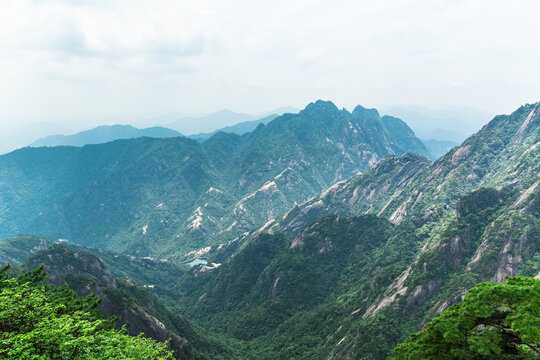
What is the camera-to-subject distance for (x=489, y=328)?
2836 cm

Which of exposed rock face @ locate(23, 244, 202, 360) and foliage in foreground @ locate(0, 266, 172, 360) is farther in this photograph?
exposed rock face @ locate(23, 244, 202, 360)

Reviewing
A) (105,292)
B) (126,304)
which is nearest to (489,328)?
(126,304)

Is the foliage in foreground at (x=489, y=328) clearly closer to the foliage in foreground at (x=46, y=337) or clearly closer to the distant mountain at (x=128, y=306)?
the foliage in foreground at (x=46, y=337)

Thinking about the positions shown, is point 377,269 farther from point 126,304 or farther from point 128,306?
point 126,304

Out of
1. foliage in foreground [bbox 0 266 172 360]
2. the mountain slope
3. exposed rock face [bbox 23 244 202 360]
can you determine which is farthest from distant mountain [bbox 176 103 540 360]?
foliage in foreground [bbox 0 266 172 360]

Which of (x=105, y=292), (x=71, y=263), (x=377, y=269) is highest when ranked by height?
(x=71, y=263)

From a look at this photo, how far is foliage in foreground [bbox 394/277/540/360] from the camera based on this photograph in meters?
24.9

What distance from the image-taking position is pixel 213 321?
16588 centimetres

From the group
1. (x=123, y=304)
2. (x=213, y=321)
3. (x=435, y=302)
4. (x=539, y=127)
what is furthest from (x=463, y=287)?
(x=539, y=127)

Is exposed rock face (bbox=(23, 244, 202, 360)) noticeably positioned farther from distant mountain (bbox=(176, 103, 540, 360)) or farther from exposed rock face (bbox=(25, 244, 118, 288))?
distant mountain (bbox=(176, 103, 540, 360))

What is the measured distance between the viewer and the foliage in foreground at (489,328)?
24891 millimetres

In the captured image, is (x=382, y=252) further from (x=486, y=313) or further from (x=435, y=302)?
(x=486, y=313)

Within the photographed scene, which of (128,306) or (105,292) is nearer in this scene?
(128,306)

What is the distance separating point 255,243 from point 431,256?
11588cm
